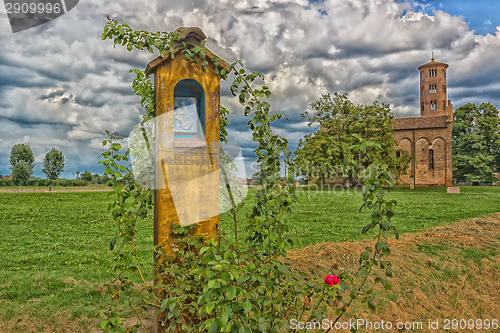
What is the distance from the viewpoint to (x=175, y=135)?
2.89 meters

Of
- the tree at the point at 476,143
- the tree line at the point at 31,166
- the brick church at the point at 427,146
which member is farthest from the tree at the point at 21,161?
the tree at the point at 476,143

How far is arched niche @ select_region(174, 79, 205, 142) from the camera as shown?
9.58 feet

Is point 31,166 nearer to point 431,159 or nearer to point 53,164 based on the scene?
point 53,164

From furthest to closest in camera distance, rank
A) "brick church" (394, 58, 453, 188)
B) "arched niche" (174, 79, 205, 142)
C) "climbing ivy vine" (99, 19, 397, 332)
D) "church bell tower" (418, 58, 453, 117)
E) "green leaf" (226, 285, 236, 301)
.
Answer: "church bell tower" (418, 58, 453, 117) → "brick church" (394, 58, 453, 188) → "arched niche" (174, 79, 205, 142) → "climbing ivy vine" (99, 19, 397, 332) → "green leaf" (226, 285, 236, 301)

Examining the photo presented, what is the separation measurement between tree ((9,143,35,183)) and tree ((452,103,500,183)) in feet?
211

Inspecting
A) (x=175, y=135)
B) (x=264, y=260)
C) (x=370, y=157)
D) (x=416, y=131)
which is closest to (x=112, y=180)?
(x=175, y=135)

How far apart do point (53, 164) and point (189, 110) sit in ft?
165

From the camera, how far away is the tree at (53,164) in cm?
4449

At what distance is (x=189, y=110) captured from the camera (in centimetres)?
299

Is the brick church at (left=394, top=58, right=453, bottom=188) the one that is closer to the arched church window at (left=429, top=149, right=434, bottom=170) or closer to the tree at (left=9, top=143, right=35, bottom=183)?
the arched church window at (left=429, top=149, right=434, bottom=170)

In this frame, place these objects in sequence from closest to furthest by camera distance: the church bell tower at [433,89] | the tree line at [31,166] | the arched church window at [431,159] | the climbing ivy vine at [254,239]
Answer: the climbing ivy vine at [254,239] → the tree line at [31,166] → the arched church window at [431,159] → the church bell tower at [433,89]

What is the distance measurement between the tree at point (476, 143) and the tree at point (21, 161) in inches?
2530

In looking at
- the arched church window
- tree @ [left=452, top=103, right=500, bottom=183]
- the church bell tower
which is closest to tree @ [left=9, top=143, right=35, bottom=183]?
the arched church window

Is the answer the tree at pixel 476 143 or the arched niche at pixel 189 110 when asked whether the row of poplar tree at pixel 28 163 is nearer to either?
the arched niche at pixel 189 110
